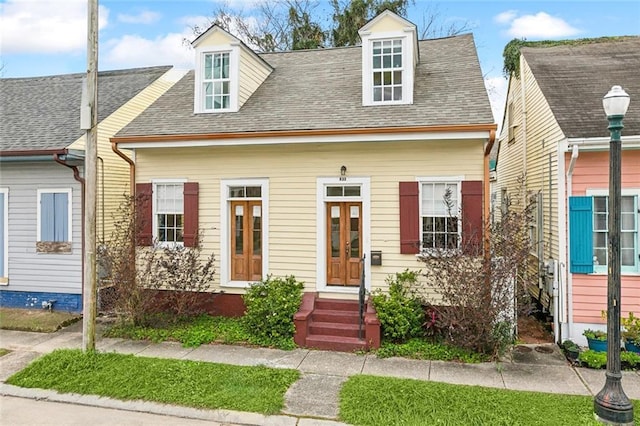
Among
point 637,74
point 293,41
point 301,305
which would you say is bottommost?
point 301,305

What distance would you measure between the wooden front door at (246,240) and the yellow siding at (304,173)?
35 cm

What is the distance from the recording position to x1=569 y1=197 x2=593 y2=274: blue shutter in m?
7.34

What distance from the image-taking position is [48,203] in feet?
31.5

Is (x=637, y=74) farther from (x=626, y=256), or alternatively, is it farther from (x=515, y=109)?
(x=626, y=256)

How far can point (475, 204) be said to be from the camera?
25.5 feet

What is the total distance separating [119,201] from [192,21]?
14.6 meters

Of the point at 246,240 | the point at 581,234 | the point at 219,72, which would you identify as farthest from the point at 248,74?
the point at 581,234

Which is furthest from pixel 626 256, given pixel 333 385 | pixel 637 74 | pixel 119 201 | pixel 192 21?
pixel 192 21

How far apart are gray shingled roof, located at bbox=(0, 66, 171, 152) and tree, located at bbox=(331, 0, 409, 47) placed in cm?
1009

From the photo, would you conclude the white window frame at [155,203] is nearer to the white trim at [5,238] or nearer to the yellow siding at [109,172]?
the yellow siding at [109,172]

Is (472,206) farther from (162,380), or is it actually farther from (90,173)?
(90,173)

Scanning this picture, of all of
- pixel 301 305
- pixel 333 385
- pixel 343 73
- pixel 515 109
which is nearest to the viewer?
pixel 333 385

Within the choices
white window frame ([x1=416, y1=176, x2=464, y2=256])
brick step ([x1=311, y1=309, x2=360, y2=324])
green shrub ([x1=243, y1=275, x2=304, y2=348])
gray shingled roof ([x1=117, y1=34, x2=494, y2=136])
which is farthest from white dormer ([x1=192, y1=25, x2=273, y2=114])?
brick step ([x1=311, y1=309, x2=360, y2=324])

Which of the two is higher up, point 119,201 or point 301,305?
point 119,201
